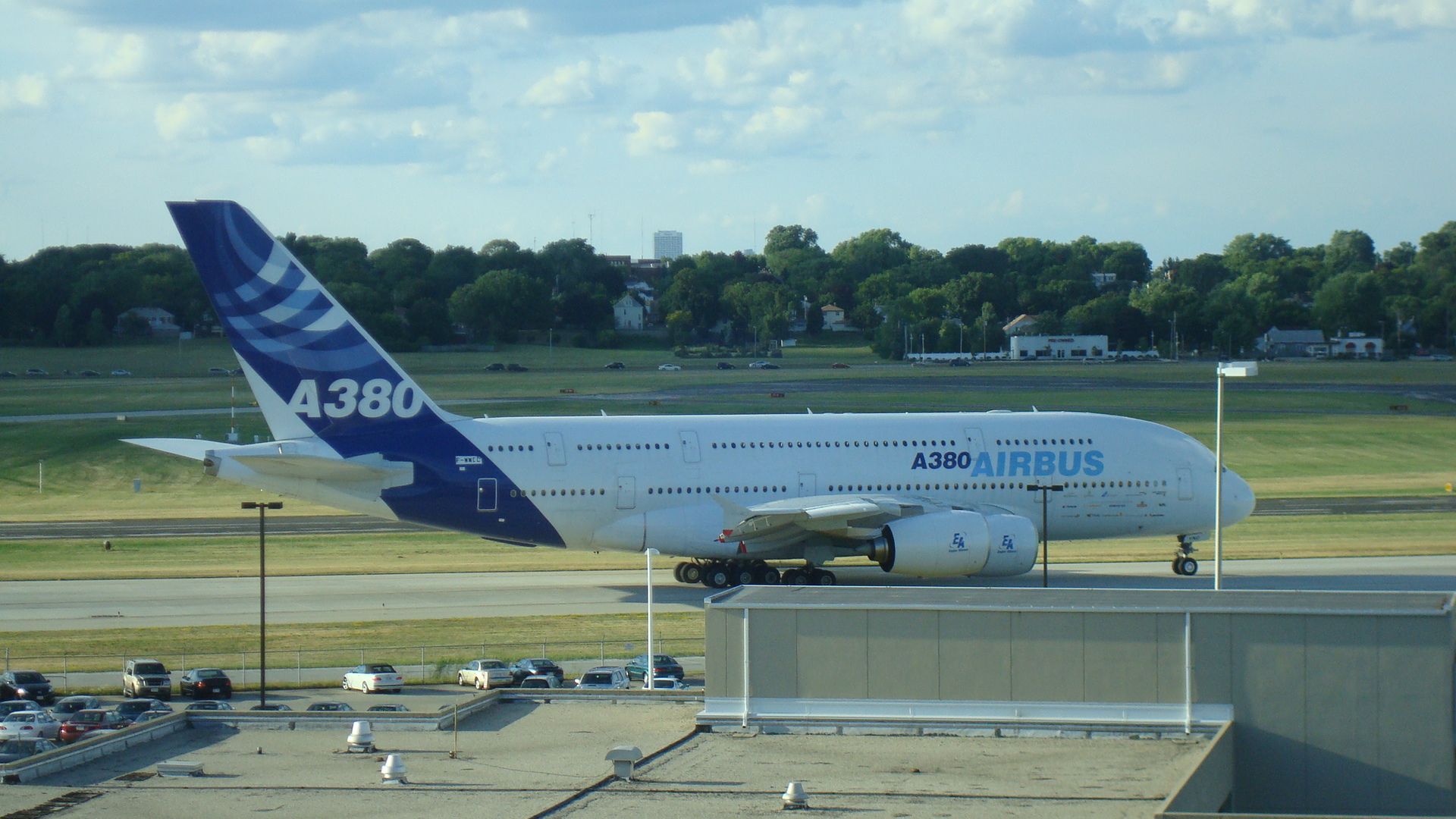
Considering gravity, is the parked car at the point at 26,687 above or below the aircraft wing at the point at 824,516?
below

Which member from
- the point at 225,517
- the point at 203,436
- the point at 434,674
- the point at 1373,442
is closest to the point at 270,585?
the point at 434,674

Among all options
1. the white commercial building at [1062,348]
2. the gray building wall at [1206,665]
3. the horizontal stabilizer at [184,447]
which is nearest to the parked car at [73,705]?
the horizontal stabilizer at [184,447]

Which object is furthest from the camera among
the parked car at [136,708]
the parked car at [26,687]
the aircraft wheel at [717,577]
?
the aircraft wheel at [717,577]

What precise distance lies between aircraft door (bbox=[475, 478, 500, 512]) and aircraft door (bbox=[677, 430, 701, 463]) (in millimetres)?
5710

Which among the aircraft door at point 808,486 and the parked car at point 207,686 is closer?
the parked car at point 207,686

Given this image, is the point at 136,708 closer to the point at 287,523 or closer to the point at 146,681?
the point at 146,681

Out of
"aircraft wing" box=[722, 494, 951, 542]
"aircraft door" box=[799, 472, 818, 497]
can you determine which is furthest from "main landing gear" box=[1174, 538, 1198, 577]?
"aircraft door" box=[799, 472, 818, 497]

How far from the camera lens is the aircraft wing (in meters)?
44.9

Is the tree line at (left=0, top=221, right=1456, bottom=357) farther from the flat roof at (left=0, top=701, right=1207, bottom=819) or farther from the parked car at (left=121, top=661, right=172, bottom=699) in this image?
the flat roof at (left=0, top=701, right=1207, bottom=819)

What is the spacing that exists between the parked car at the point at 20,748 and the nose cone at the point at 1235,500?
35.9 m

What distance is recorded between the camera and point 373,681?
→ 3609cm

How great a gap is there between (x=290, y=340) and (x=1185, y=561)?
28.8m

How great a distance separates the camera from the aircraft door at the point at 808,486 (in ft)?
156

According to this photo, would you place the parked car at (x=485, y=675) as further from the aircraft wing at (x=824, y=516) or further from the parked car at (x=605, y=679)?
the aircraft wing at (x=824, y=516)
